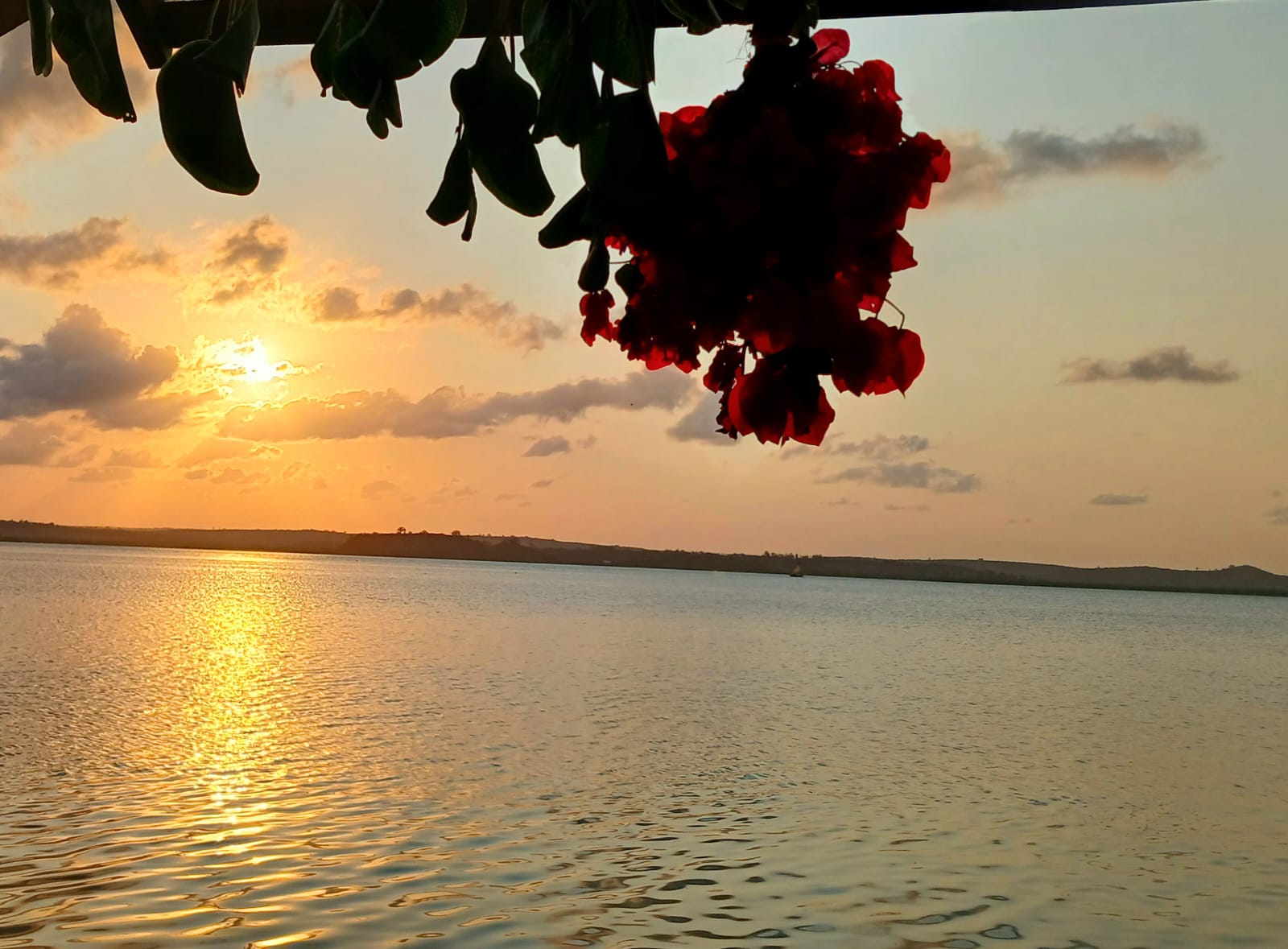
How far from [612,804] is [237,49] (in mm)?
10585

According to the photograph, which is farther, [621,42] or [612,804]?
[612,804]

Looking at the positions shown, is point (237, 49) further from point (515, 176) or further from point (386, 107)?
point (515, 176)

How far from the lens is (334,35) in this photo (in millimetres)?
913

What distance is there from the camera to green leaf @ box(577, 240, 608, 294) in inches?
34.8

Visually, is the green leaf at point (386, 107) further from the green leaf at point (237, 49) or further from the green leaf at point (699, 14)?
the green leaf at point (699, 14)

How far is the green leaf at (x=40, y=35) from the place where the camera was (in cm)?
91

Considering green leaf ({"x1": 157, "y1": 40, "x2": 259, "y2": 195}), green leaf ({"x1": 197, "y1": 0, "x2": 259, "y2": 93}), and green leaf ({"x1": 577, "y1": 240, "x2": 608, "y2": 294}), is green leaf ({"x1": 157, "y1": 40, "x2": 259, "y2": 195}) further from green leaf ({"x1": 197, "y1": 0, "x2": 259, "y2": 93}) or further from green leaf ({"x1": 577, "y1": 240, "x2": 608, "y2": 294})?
green leaf ({"x1": 577, "y1": 240, "x2": 608, "y2": 294})

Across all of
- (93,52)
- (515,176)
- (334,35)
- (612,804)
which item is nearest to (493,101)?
(515,176)

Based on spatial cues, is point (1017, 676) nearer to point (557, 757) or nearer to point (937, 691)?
point (937, 691)

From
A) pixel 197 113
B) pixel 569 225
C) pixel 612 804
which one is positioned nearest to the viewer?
pixel 197 113

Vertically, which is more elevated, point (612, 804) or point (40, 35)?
point (40, 35)

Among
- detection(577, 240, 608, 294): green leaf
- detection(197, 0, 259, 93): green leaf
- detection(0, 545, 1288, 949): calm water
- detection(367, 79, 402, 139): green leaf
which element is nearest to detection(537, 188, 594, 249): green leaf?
detection(577, 240, 608, 294): green leaf

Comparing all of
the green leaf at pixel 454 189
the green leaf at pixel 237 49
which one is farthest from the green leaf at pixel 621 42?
the green leaf at pixel 237 49

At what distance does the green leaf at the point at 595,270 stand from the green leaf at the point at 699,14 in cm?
20
